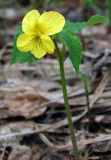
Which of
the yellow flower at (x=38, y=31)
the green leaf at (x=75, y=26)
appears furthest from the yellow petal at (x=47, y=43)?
the green leaf at (x=75, y=26)

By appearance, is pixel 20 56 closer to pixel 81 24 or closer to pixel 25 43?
pixel 25 43

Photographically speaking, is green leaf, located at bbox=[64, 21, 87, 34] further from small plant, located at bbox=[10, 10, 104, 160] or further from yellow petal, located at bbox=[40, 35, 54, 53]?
yellow petal, located at bbox=[40, 35, 54, 53]

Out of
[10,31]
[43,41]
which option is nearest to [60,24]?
[43,41]

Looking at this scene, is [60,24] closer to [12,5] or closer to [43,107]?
[43,107]

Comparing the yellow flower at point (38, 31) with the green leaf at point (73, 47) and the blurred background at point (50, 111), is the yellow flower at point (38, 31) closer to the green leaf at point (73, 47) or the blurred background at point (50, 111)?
the green leaf at point (73, 47)

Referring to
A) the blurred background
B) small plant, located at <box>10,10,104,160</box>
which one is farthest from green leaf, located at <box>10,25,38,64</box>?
the blurred background

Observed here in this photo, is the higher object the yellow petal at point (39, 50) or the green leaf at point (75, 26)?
the green leaf at point (75, 26)

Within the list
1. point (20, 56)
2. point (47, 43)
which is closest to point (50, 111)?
point (20, 56)
